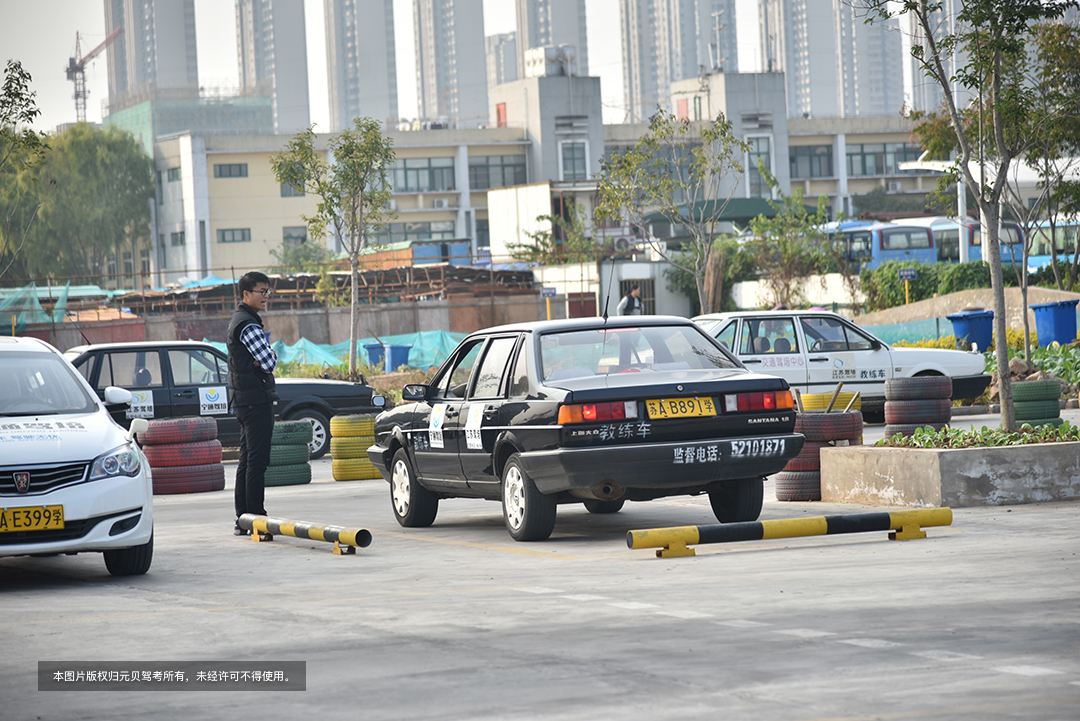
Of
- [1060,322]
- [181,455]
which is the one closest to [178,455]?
[181,455]

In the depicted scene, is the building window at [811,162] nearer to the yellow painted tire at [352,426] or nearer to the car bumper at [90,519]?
the yellow painted tire at [352,426]

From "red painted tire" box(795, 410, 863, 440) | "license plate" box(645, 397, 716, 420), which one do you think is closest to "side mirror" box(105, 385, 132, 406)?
"license plate" box(645, 397, 716, 420)

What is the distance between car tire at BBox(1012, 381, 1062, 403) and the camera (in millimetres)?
16297

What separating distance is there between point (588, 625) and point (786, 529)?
284 centimetres

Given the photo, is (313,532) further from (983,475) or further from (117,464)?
(983,475)

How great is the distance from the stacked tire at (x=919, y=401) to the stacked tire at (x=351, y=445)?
22.0 feet

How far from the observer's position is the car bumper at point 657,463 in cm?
921

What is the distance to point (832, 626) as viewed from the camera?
604 cm

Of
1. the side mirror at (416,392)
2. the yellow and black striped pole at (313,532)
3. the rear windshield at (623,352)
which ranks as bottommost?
the yellow and black striped pole at (313,532)

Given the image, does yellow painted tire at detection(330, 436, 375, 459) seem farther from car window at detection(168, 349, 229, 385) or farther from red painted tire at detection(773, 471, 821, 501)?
red painted tire at detection(773, 471, 821, 501)

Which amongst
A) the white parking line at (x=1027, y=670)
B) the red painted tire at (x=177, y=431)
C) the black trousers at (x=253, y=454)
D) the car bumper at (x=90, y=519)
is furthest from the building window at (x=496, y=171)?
the white parking line at (x=1027, y=670)

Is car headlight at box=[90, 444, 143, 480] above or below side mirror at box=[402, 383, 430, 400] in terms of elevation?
below

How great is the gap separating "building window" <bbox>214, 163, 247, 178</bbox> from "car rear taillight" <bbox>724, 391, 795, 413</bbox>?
277ft

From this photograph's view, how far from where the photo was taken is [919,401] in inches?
520
